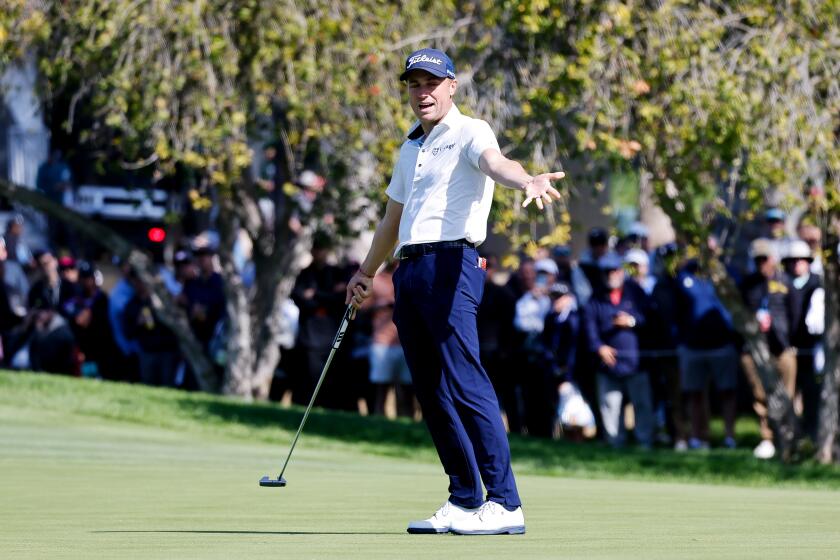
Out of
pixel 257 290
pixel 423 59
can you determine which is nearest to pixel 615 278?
pixel 257 290

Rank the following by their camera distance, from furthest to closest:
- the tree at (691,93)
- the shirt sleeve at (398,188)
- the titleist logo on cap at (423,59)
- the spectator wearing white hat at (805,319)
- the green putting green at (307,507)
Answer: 1. the spectator wearing white hat at (805,319)
2. the tree at (691,93)
3. the shirt sleeve at (398,188)
4. the titleist logo on cap at (423,59)
5. the green putting green at (307,507)

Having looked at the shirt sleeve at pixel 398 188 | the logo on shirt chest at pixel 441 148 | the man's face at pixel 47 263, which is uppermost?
the logo on shirt chest at pixel 441 148

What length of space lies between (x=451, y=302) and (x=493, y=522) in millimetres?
891

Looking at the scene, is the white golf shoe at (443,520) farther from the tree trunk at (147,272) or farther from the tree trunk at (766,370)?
the tree trunk at (147,272)

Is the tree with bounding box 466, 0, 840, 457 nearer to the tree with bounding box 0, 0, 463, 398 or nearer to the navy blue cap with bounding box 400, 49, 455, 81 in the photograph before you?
the tree with bounding box 0, 0, 463, 398

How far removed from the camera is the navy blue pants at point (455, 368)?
7039mm

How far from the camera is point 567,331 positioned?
17.7 meters

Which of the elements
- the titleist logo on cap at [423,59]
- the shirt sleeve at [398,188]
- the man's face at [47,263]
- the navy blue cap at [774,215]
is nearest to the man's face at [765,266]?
the navy blue cap at [774,215]

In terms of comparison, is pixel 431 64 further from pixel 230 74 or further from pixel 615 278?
pixel 230 74

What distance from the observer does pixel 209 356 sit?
71.8 ft

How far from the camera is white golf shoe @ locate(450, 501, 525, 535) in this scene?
7020mm

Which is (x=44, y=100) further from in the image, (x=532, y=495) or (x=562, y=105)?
(x=532, y=495)

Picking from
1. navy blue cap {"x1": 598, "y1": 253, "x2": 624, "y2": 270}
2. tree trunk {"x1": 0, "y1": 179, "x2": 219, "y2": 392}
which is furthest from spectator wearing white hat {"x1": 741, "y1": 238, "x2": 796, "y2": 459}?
tree trunk {"x1": 0, "y1": 179, "x2": 219, "y2": 392}

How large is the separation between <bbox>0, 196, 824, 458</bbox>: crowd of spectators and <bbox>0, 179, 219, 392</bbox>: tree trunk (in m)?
0.36
